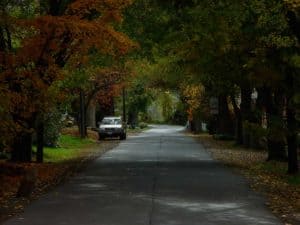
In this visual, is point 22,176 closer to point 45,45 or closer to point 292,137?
point 45,45

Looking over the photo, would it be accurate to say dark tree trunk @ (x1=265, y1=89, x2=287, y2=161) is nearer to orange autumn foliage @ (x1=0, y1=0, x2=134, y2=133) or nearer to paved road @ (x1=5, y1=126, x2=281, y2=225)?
paved road @ (x1=5, y1=126, x2=281, y2=225)

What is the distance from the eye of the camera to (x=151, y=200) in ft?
44.9

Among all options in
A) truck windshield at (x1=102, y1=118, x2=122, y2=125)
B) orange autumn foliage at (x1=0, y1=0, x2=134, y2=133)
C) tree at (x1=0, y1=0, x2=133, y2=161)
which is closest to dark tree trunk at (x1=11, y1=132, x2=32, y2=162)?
tree at (x1=0, y1=0, x2=133, y2=161)

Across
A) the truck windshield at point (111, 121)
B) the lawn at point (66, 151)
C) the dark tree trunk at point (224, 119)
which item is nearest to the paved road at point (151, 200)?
the lawn at point (66, 151)

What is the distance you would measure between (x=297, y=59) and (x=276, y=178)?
266 inches

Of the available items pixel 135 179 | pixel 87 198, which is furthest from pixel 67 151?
pixel 87 198

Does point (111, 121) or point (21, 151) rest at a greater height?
point (111, 121)

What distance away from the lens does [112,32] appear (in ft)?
59.8

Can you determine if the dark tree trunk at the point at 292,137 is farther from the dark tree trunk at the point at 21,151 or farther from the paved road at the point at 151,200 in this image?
the dark tree trunk at the point at 21,151

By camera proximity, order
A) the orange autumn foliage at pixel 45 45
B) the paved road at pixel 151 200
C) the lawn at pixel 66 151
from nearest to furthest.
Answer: the paved road at pixel 151 200 → the orange autumn foliage at pixel 45 45 → the lawn at pixel 66 151

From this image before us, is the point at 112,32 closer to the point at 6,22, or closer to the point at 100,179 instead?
the point at 6,22

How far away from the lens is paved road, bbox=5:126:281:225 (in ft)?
36.4

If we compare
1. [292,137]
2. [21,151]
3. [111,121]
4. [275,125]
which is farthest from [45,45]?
[111,121]

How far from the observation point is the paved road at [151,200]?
11102 millimetres
